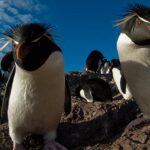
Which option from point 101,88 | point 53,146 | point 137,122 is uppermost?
point 101,88

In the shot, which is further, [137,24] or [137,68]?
[137,24]

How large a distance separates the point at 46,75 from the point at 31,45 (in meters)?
0.32

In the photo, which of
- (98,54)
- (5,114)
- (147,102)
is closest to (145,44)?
(147,102)

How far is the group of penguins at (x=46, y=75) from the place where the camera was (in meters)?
4.11

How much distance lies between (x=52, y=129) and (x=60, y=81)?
1.85 feet

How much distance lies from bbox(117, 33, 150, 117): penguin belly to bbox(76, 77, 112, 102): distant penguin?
2.96 meters

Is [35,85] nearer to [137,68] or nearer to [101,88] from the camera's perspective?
[137,68]

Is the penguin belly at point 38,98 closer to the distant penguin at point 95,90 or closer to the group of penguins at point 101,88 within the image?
the group of penguins at point 101,88

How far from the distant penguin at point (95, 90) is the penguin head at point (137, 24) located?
2.89m

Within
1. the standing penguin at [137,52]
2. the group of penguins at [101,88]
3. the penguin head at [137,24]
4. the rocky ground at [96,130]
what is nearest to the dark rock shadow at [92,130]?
the rocky ground at [96,130]

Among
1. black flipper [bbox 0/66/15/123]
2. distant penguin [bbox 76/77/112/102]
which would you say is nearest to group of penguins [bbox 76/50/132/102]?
distant penguin [bbox 76/77/112/102]

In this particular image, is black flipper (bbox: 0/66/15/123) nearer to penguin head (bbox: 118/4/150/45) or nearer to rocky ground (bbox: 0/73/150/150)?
rocky ground (bbox: 0/73/150/150)

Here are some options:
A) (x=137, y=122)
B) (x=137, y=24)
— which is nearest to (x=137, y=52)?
(x=137, y=24)

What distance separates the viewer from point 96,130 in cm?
457
